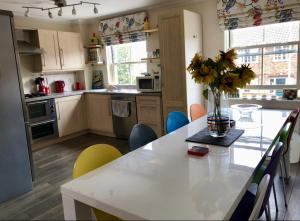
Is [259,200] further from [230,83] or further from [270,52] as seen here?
[270,52]

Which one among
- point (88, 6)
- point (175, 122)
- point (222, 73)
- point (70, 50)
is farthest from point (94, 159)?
point (70, 50)

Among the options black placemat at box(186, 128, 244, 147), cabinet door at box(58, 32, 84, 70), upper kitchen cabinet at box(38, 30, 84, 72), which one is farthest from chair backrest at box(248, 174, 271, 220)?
cabinet door at box(58, 32, 84, 70)

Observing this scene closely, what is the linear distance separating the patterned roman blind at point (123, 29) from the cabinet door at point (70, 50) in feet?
1.86

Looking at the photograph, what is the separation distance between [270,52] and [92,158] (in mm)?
3113

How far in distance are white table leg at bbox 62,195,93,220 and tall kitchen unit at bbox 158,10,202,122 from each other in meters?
2.66

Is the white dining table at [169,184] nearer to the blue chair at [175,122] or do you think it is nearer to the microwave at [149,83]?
the blue chair at [175,122]

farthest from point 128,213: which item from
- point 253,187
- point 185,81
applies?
point 185,81

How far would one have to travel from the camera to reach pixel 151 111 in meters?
4.18

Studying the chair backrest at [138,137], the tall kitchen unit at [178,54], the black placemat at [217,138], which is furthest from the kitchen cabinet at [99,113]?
the black placemat at [217,138]

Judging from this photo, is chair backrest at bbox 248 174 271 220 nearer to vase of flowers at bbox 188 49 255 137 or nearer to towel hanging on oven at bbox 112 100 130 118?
vase of flowers at bbox 188 49 255 137

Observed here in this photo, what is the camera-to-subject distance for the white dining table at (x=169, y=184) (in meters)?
1.02

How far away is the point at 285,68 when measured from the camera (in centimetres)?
354

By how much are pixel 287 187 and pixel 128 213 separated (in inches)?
88.8

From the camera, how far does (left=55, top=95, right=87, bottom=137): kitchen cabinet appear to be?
476cm
